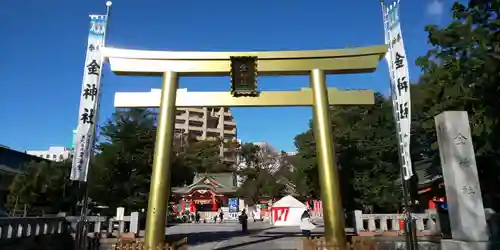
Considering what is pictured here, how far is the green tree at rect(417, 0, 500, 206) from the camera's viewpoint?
1059cm

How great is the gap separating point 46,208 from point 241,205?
80.4ft

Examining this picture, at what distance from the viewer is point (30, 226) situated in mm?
11492

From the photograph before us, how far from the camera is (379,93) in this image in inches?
1050

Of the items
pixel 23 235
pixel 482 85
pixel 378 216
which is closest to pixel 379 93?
pixel 378 216

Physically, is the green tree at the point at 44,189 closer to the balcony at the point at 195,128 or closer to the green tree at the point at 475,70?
the green tree at the point at 475,70

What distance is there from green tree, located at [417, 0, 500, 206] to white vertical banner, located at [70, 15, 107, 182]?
10.8m

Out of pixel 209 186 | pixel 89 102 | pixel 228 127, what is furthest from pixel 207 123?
pixel 89 102

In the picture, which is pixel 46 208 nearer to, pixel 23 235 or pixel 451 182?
pixel 23 235

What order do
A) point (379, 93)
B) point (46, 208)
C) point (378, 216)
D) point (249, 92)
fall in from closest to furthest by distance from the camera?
point (249, 92)
point (378, 216)
point (46, 208)
point (379, 93)

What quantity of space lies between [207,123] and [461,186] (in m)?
82.6

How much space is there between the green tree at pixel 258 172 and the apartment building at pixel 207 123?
21.4 m

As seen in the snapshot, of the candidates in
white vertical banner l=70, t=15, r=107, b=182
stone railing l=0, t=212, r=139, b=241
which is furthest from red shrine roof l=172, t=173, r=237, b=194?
white vertical banner l=70, t=15, r=107, b=182

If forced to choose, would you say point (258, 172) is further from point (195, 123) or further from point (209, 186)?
point (195, 123)

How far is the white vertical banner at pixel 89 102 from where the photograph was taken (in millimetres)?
11094
